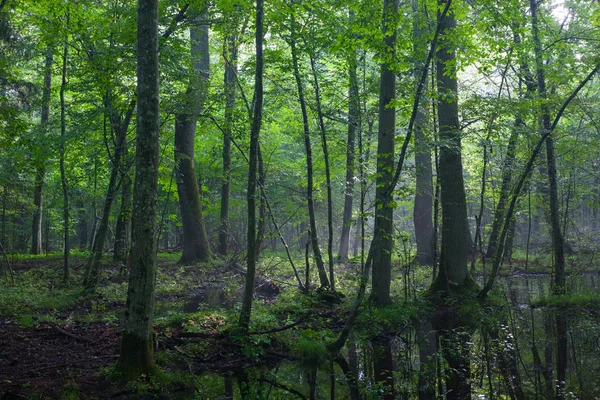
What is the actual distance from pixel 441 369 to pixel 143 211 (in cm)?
468

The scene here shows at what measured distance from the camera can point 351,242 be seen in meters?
51.8

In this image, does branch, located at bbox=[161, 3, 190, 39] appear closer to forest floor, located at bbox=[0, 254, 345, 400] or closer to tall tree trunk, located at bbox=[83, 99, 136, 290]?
tall tree trunk, located at bbox=[83, 99, 136, 290]

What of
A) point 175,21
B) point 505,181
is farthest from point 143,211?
point 505,181

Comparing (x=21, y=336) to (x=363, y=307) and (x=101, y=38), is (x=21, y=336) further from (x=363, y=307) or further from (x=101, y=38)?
(x=101, y=38)

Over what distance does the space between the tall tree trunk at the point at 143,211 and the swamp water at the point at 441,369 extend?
1024 millimetres

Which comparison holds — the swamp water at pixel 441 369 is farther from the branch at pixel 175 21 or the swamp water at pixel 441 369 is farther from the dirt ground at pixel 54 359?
the branch at pixel 175 21

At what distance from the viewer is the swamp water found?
5.79m

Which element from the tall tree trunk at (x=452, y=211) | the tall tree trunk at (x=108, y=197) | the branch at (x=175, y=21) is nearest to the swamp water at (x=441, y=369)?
the tall tree trunk at (x=452, y=211)

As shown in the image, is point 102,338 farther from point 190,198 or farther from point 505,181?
point 505,181

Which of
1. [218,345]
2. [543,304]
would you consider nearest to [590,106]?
[543,304]

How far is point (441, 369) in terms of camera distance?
21.6 ft

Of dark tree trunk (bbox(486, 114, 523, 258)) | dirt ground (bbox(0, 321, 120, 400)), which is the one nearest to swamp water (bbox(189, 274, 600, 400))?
dirt ground (bbox(0, 321, 120, 400))

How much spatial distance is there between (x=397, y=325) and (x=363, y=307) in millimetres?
794

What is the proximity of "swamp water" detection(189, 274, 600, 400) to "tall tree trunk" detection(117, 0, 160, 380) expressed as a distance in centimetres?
102
